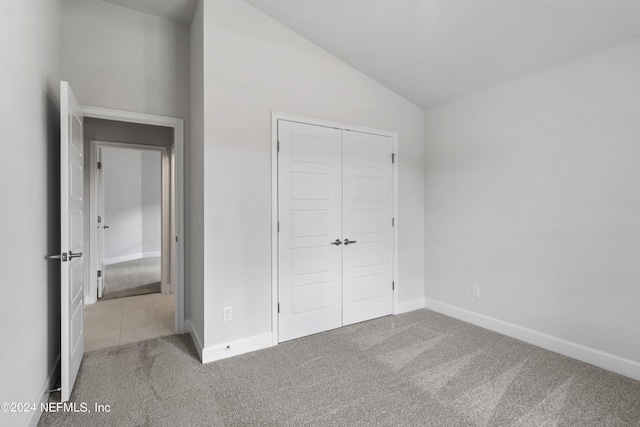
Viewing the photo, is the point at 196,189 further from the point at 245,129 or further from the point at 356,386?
the point at 356,386

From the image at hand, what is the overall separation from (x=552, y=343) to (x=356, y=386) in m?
1.84

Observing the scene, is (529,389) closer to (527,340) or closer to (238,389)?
(527,340)

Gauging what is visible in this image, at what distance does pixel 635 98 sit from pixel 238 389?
3473 mm

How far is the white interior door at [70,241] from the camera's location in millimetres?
1953

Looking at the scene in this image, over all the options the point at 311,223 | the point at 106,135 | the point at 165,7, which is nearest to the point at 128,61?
the point at 165,7

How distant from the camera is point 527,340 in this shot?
289 cm

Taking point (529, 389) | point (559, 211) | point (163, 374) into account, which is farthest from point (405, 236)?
point (163, 374)

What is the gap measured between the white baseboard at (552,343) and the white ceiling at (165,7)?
13.1ft

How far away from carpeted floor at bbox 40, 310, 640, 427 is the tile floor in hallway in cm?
24

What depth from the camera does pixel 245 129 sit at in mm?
2709

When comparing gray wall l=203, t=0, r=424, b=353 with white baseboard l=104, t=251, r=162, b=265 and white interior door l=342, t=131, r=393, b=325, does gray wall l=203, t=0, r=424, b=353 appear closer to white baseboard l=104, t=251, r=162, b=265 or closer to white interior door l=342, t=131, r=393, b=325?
white interior door l=342, t=131, r=393, b=325

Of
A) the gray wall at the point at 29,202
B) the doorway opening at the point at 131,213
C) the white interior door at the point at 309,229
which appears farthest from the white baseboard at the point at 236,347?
the doorway opening at the point at 131,213

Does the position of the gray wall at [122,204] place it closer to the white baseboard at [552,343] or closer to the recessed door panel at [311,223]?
the recessed door panel at [311,223]

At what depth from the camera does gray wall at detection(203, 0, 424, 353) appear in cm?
256
